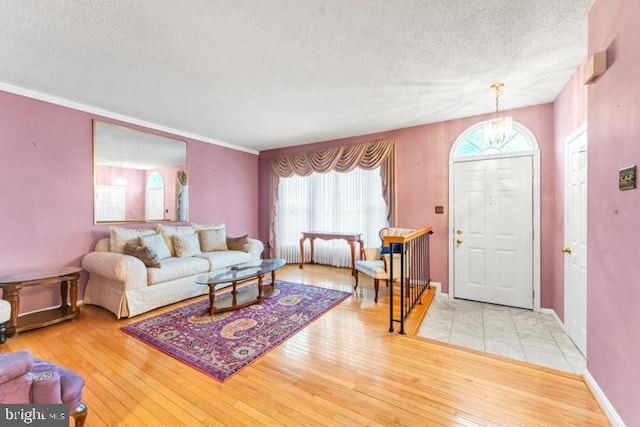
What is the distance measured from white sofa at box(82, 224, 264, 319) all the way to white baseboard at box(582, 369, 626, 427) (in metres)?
3.93

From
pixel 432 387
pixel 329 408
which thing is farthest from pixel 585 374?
pixel 329 408

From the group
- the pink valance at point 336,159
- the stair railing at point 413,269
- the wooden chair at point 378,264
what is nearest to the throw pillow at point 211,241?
the pink valance at point 336,159

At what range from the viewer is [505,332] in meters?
2.69

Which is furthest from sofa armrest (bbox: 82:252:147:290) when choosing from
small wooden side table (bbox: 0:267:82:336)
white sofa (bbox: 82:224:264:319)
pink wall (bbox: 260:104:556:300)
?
pink wall (bbox: 260:104:556:300)

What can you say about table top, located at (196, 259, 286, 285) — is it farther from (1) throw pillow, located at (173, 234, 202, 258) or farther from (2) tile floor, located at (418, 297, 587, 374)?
(2) tile floor, located at (418, 297, 587, 374)

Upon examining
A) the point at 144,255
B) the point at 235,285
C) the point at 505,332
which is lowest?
the point at 505,332

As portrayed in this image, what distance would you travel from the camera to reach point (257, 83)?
2.78 m

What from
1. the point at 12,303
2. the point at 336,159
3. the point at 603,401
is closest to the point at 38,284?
the point at 12,303

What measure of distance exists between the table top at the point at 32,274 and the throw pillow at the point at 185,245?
114 centimetres

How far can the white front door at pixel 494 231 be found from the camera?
335cm

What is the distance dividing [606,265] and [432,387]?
1314 millimetres

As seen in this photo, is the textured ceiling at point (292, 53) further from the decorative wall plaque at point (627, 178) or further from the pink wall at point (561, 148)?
the decorative wall plaque at point (627, 178)

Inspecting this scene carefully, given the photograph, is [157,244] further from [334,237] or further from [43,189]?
[334,237]

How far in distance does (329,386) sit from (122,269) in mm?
2520
